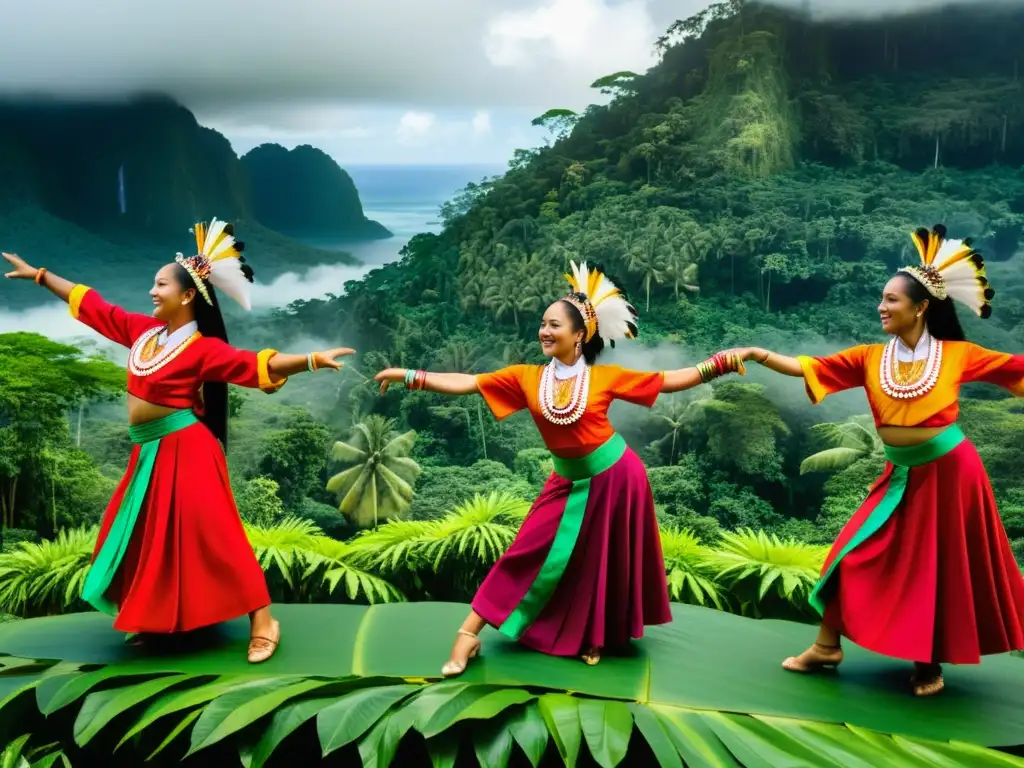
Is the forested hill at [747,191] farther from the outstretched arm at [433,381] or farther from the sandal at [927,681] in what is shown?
the sandal at [927,681]

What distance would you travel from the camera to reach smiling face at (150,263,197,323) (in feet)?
11.5

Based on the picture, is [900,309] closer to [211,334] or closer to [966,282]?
[966,282]

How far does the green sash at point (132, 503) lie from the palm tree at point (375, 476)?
657cm

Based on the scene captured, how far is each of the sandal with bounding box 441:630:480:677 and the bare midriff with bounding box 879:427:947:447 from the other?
1463 millimetres

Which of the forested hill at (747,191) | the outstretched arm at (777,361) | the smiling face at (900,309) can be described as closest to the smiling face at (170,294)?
the outstretched arm at (777,361)

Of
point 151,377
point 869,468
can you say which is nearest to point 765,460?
point 869,468

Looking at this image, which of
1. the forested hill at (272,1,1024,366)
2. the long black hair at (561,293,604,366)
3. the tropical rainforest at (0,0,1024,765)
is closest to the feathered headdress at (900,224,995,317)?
the long black hair at (561,293,604,366)

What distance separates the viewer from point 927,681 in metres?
3.34

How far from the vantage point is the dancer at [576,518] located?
3.48m

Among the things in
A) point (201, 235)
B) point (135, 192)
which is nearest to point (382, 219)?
point (135, 192)

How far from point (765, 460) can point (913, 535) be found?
23.4 ft

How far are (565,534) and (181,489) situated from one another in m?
1.29

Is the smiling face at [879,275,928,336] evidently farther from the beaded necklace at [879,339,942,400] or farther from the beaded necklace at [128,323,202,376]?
the beaded necklace at [128,323,202,376]

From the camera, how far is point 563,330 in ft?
11.5
